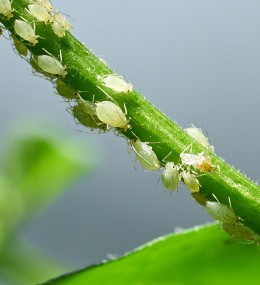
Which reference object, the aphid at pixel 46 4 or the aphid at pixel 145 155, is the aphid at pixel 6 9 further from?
the aphid at pixel 145 155

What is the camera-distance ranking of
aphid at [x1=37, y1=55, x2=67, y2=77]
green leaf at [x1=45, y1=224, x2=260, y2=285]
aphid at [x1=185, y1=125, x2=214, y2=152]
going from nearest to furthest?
aphid at [x1=37, y1=55, x2=67, y2=77] < aphid at [x1=185, y1=125, x2=214, y2=152] < green leaf at [x1=45, y1=224, x2=260, y2=285]

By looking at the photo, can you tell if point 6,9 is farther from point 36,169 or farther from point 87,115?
point 36,169

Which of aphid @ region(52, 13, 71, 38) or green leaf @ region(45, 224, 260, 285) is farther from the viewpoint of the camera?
green leaf @ region(45, 224, 260, 285)

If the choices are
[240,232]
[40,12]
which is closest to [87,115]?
[40,12]

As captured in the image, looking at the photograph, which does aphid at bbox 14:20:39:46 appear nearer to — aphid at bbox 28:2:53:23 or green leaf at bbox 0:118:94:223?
aphid at bbox 28:2:53:23

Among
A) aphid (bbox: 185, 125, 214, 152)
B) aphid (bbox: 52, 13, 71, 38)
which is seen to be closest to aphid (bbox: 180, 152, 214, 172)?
aphid (bbox: 185, 125, 214, 152)

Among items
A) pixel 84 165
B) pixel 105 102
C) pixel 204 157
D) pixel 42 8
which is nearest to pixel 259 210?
pixel 204 157

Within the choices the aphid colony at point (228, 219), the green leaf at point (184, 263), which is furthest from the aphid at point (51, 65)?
the green leaf at point (184, 263)
